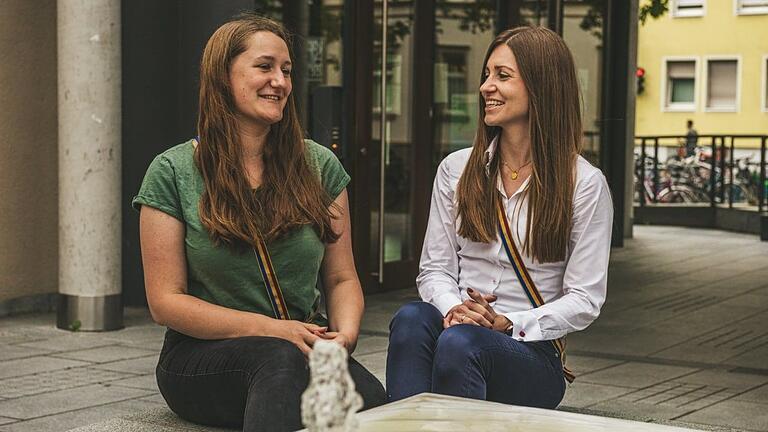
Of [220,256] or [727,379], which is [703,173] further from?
[220,256]

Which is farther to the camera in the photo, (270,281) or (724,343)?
(724,343)

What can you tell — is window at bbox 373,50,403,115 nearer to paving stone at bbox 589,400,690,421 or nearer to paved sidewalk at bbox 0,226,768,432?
paved sidewalk at bbox 0,226,768,432

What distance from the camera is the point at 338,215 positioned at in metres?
3.82

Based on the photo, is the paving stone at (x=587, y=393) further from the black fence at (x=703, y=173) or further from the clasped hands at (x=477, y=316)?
the black fence at (x=703, y=173)

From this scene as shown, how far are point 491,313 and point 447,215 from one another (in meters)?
0.42

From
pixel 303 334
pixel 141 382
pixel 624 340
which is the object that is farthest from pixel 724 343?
pixel 303 334

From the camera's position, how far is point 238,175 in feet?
12.0

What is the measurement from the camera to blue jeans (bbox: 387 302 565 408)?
3340 millimetres

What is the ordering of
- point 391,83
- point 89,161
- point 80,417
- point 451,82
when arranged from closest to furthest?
point 80,417 < point 89,161 < point 391,83 < point 451,82

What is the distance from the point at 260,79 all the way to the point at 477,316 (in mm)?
883

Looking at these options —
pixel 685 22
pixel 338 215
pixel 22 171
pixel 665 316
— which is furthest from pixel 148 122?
pixel 685 22

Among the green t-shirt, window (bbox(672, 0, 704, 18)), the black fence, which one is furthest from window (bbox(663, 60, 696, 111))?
the green t-shirt

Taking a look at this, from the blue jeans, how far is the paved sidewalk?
75cm

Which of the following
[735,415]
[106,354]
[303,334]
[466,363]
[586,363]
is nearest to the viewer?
[466,363]
